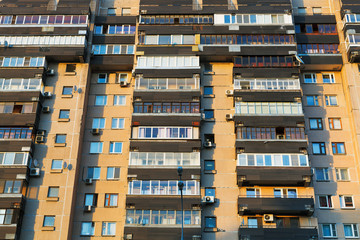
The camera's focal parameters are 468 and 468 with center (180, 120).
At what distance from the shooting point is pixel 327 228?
45312mm

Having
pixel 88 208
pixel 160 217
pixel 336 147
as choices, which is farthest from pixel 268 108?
pixel 88 208

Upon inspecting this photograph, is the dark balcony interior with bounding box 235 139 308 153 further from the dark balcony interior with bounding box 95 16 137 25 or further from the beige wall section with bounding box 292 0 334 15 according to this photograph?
the dark balcony interior with bounding box 95 16 137 25

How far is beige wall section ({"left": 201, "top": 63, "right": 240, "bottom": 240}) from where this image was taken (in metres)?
44.7

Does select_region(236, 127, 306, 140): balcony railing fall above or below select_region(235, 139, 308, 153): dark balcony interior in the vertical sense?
above

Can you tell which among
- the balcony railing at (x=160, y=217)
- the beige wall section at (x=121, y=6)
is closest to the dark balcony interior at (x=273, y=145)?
the balcony railing at (x=160, y=217)

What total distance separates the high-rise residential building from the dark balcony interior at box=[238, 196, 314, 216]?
0.13 metres

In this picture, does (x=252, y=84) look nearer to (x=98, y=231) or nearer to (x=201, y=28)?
(x=201, y=28)

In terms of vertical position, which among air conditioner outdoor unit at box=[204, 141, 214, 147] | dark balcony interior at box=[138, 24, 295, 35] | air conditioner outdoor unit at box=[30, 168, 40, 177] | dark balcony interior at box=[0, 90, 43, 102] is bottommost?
air conditioner outdoor unit at box=[30, 168, 40, 177]

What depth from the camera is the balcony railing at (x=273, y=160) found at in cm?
4572

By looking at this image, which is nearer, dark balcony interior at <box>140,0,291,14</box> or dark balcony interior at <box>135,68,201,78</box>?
dark balcony interior at <box>135,68,201,78</box>

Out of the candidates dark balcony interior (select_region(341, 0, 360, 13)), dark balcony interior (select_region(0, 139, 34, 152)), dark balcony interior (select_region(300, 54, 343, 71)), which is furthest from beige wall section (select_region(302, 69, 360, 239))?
dark balcony interior (select_region(0, 139, 34, 152))

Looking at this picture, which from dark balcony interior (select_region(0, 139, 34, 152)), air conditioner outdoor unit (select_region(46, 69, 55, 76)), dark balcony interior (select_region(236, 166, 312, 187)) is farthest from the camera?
air conditioner outdoor unit (select_region(46, 69, 55, 76))

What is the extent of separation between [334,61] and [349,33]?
3.79 metres

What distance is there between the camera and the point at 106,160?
48.9m
